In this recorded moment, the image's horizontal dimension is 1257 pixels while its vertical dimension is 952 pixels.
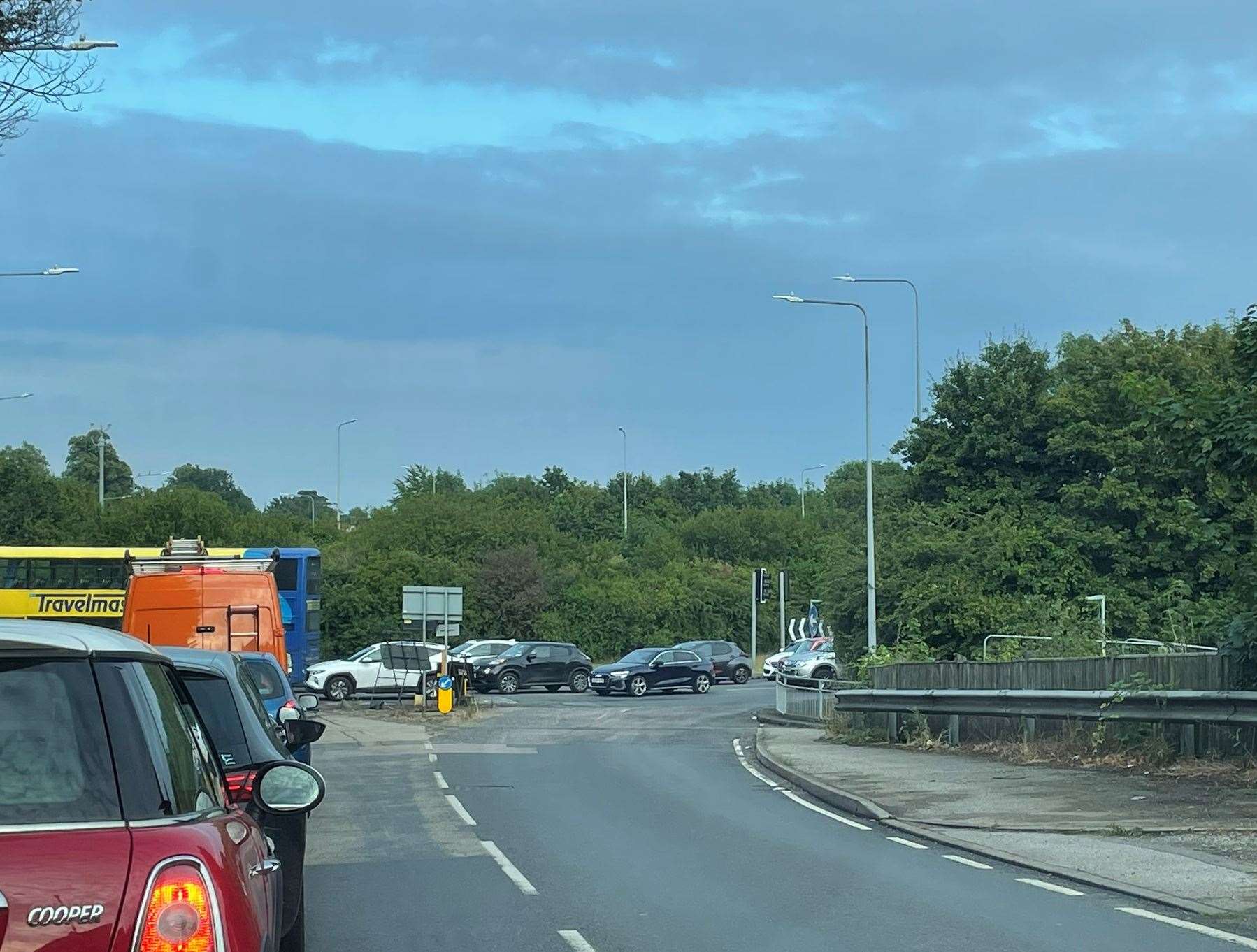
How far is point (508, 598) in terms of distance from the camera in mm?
71938

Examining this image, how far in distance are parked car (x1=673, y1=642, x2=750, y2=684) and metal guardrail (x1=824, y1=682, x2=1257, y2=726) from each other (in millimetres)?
30399

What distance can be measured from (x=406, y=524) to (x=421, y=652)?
37041mm

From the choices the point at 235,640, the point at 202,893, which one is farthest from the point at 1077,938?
the point at 235,640

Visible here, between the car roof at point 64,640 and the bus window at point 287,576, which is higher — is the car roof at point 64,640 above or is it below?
below

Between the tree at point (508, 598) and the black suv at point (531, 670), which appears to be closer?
the black suv at point (531, 670)

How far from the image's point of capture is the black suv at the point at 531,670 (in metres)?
49.1

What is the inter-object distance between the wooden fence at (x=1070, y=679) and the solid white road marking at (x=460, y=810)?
292 inches

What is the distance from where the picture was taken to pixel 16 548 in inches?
1811

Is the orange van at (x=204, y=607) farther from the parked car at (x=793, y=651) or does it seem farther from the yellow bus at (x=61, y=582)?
the parked car at (x=793, y=651)

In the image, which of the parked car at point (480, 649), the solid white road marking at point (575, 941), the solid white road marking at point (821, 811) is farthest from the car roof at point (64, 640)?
the parked car at point (480, 649)

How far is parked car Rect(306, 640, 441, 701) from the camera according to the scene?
44.6m

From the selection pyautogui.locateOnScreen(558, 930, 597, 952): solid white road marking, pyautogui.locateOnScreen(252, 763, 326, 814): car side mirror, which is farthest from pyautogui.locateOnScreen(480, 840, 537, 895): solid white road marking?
pyautogui.locateOnScreen(252, 763, 326, 814): car side mirror

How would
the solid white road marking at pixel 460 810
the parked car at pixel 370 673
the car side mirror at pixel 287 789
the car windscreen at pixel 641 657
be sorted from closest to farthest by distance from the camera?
the car side mirror at pixel 287 789
the solid white road marking at pixel 460 810
the parked car at pixel 370 673
the car windscreen at pixel 641 657

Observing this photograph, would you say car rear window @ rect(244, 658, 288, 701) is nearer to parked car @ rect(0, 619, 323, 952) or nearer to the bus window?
parked car @ rect(0, 619, 323, 952)
